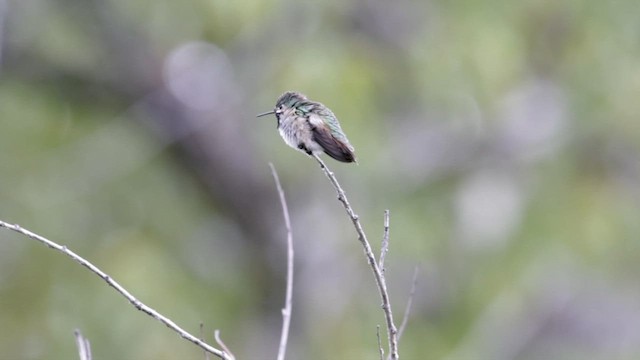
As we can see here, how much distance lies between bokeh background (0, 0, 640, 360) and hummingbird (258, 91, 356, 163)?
4.14 metres

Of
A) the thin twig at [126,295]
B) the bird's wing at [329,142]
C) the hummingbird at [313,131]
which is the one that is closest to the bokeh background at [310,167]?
the hummingbird at [313,131]

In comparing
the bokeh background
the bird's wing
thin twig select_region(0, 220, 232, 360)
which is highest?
the bokeh background

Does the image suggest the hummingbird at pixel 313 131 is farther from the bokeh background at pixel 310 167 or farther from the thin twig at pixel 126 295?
the bokeh background at pixel 310 167

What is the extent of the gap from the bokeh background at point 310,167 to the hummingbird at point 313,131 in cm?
414

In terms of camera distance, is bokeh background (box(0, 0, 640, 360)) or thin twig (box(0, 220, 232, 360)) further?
bokeh background (box(0, 0, 640, 360))

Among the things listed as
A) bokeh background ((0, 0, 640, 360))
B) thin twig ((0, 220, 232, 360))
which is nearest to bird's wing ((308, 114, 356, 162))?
thin twig ((0, 220, 232, 360))

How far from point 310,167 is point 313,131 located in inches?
207

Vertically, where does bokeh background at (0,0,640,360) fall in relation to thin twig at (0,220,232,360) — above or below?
above

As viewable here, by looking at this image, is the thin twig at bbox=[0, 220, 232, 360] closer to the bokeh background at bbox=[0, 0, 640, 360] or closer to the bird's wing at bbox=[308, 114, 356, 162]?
the bird's wing at bbox=[308, 114, 356, 162]

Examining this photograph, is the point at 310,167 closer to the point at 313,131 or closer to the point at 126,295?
the point at 313,131

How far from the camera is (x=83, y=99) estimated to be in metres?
7.81

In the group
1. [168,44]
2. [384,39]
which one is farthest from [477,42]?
[168,44]

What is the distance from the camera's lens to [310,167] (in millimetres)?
7824

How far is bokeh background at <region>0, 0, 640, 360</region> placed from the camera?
730 centimetres
